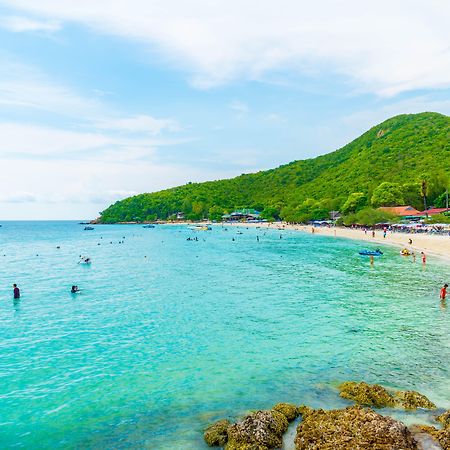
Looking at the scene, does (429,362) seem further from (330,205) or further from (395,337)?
(330,205)

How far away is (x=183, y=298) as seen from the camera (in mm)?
33906

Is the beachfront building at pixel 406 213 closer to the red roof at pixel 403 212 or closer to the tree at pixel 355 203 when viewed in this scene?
the red roof at pixel 403 212

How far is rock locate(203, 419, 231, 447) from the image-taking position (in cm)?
1193

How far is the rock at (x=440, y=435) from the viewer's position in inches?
432

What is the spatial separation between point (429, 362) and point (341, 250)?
168 ft

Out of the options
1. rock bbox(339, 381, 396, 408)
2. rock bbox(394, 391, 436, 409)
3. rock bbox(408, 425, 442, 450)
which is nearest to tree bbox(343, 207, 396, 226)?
rock bbox(339, 381, 396, 408)

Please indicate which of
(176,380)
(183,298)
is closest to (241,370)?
(176,380)

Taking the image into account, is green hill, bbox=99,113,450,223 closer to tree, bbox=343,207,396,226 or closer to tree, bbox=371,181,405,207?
tree, bbox=371,181,405,207

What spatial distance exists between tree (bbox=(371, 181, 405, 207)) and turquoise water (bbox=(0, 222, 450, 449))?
283 feet

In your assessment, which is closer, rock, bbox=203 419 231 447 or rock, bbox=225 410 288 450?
rock, bbox=225 410 288 450

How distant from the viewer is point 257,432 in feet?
38.4

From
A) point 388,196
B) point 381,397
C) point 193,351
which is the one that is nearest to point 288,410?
point 381,397

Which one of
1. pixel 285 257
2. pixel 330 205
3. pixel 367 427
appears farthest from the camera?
pixel 330 205

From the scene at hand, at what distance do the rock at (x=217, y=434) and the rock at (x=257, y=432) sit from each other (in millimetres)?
237
